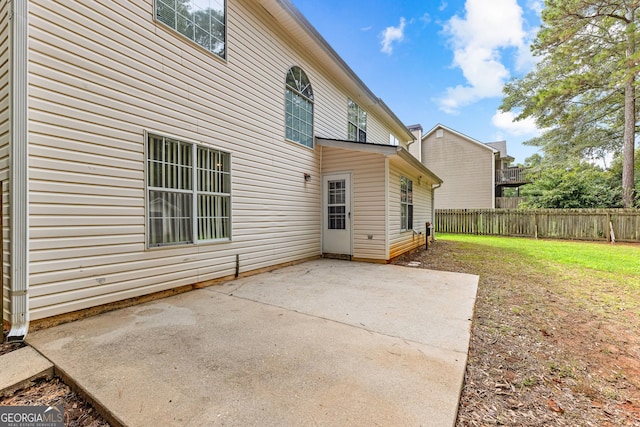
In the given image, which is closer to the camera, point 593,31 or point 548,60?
point 593,31

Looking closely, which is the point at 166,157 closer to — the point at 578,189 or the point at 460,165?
the point at 578,189

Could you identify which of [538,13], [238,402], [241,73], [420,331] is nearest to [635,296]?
[420,331]

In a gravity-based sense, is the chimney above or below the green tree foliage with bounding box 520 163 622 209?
above

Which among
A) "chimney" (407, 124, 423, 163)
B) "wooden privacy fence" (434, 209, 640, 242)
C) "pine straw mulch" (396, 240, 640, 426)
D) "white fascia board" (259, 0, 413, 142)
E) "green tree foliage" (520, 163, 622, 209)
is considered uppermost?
"chimney" (407, 124, 423, 163)

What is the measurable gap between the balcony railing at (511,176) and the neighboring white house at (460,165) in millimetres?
115

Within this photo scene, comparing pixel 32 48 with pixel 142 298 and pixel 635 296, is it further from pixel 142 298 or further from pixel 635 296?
pixel 635 296

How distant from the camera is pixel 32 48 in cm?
279

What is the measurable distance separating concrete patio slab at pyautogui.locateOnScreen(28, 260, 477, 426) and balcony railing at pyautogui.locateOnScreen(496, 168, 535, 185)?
19.1 metres

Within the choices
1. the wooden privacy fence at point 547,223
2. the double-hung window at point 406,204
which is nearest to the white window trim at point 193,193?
the double-hung window at point 406,204

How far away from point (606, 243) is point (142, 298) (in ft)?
50.8

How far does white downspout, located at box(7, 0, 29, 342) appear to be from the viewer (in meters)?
2.63

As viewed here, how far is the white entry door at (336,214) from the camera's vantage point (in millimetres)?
7215

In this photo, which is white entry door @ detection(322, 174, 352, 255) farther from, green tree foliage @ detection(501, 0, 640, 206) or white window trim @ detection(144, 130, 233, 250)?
green tree foliage @ detection(501, 0, 640, 206)

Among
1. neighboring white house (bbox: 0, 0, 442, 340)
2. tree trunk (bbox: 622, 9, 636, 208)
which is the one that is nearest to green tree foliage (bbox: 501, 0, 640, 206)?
tree trunk (bbox: 622, 9, 636, 208)
